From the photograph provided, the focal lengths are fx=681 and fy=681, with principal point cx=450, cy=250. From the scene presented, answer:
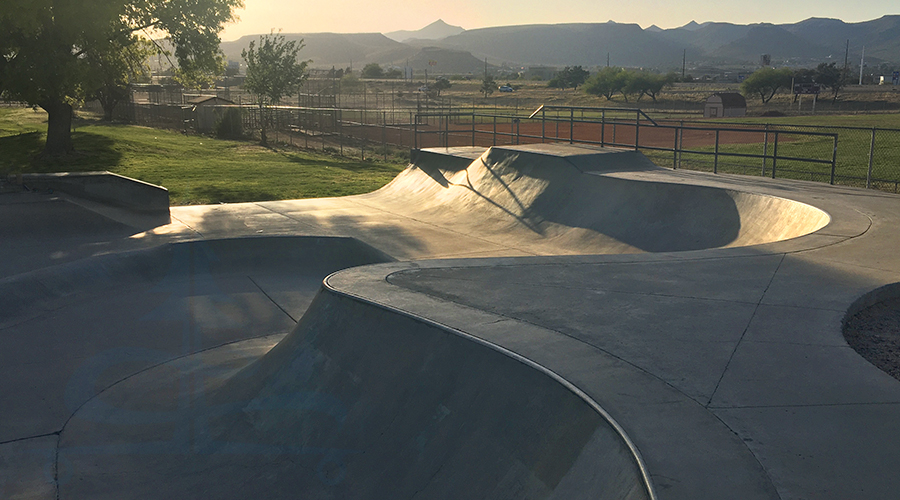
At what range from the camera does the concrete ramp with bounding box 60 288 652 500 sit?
3865mm

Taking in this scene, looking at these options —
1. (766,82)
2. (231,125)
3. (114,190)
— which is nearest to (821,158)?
(114,190)

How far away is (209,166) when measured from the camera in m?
27.2

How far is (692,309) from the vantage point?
5871 mm

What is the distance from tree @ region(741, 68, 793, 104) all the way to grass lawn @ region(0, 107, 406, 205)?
2475 inches

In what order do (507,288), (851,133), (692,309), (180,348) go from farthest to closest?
(851,133) < (180,348) < (507,288) < (692,309)

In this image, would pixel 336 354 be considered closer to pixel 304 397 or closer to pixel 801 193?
pixel 304 397

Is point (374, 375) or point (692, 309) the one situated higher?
point (692, 309)

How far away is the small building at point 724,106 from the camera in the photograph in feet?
181

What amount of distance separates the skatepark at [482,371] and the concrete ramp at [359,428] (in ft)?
0.06

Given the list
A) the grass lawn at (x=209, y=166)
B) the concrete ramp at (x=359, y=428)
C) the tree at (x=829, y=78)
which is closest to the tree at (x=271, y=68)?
the grass lawn at (x=209, y=166)

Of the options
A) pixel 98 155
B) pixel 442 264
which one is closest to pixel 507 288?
pixel 442 264

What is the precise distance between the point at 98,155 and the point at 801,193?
Result: 86.1ft

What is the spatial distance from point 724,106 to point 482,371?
56.7 metres

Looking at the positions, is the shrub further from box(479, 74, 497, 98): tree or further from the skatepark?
box(479, 74, 497, 98): tree
